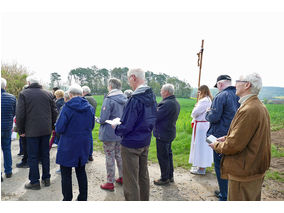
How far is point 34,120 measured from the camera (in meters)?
3.44

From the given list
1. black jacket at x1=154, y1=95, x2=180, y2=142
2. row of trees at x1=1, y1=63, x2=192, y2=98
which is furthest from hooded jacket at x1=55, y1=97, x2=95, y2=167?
row of trees at x1=1, y1=63, x2=192, y2=98

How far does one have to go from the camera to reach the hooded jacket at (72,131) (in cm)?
278

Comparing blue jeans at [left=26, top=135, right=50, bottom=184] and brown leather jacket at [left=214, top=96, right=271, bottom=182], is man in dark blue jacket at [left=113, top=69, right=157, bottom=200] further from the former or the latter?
blue jeans at [left=26, top=135, right=50, bottom=184]

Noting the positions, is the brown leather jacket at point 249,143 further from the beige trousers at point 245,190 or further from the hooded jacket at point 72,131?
the hooded jacket at point 72,131

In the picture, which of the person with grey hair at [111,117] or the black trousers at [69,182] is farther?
the person with grey hair at [111,117]

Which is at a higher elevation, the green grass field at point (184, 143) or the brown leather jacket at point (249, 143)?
the brown leather jacket at point (249, 143)

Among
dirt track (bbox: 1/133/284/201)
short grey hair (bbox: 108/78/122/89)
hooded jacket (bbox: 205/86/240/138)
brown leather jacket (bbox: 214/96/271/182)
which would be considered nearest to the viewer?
brown leather jacket (bbox: 214/96/271/182)

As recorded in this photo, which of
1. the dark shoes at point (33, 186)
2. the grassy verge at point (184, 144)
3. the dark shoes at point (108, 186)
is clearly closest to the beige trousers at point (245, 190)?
the dark shoes at point (108, 186)

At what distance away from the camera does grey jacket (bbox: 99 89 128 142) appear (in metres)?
3.46

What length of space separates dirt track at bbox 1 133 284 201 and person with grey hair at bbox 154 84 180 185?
352mm

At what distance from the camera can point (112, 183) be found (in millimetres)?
3639

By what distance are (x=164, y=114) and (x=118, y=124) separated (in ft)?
4.55

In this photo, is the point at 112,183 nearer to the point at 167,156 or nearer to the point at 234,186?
the point at 167,156

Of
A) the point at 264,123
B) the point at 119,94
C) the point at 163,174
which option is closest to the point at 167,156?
the point at 163,174
